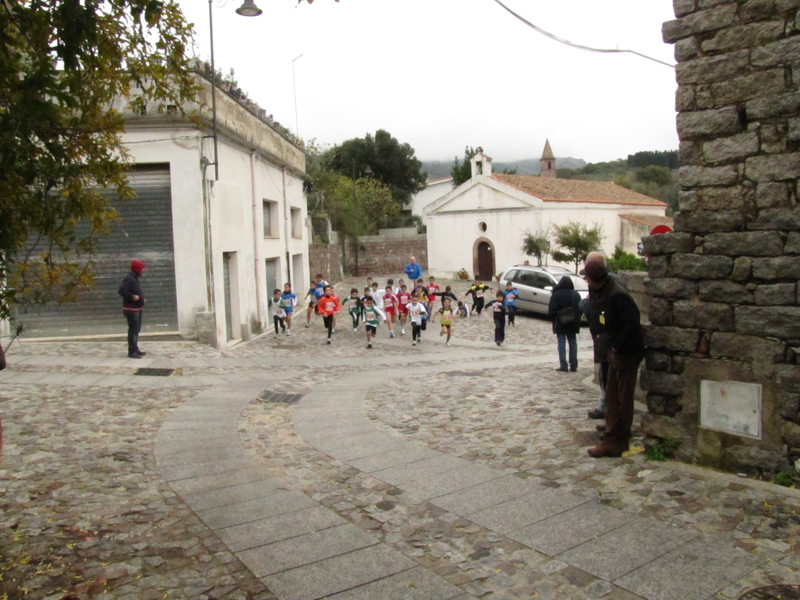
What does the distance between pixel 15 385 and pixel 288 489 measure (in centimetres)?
615

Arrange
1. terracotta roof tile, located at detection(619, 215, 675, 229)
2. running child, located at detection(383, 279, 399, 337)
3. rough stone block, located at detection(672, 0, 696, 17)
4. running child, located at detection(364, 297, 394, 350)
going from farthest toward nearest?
1. terracotta roof tile, located at detection(619, 215, 675, 229)
2. running child, located at detection(383, 279, 399, 337)
3. running child, located at detection(364, 297, 394, 350)
4. rough stone block, located at detection(672, 0, 696, 17)

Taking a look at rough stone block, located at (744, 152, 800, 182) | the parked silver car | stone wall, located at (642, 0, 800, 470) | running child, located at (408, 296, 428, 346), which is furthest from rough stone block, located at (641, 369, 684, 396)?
the parked silver car

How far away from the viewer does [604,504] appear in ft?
16.8

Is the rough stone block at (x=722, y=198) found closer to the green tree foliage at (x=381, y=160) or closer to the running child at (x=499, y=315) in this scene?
the running child at (x=499, y=315)

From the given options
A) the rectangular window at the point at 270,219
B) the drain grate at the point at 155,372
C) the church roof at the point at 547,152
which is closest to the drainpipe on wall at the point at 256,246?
the rectangular window at the point at 270,219

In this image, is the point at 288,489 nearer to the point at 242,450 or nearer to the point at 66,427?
the point at 242,450

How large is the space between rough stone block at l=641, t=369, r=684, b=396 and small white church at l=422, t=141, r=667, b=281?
30156 mm

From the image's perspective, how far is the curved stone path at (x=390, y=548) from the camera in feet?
13.0

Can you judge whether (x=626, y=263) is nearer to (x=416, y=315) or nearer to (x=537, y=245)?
(x=537, y=245)

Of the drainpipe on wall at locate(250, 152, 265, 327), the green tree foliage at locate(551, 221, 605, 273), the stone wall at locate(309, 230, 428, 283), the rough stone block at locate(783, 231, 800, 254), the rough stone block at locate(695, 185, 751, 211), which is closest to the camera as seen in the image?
the rough stone block at locate(783, 231, 800, 254)

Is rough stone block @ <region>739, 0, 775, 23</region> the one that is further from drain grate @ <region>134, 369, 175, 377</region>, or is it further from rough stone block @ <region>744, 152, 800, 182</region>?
drain grate @ <region>134, 369, 175, 377</region>

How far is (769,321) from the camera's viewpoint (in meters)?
5.30

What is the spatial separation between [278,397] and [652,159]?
120m

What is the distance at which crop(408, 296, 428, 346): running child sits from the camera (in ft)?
55.1
